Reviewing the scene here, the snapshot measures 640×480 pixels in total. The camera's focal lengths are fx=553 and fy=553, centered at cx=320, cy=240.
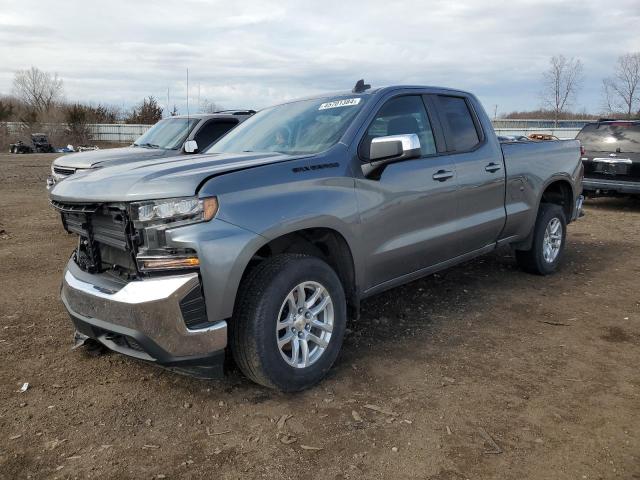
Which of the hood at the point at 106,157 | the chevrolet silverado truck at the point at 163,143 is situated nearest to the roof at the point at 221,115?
the chevrolet silverado truck at the point at 163,143

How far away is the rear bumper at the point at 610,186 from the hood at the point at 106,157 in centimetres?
747

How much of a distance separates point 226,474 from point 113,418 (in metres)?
0.91

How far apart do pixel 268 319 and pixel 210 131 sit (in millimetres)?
6352

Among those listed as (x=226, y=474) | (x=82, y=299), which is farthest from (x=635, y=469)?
(x=82, y=299)

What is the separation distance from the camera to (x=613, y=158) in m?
10.2

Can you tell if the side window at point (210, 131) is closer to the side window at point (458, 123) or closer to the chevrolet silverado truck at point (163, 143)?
the chevrolet silverado truck at point (163, 143)

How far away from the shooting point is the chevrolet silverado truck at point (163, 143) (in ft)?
26.1

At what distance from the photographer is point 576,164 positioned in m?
6.26

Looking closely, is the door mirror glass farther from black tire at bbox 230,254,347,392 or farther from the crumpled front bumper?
the crumpled front bumper

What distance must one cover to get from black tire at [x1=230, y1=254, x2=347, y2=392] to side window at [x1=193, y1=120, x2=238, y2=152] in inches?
226

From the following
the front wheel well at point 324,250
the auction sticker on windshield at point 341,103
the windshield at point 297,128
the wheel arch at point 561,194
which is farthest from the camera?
the wheel arch at point 561,194

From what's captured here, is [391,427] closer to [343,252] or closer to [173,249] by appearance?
[343,252]

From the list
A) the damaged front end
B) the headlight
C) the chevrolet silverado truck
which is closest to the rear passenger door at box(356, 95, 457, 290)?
the headlight

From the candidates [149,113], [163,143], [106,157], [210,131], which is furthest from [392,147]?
[149,113]
